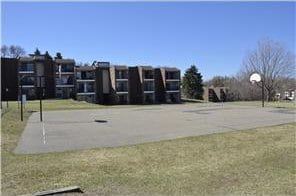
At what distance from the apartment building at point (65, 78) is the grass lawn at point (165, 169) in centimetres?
5243

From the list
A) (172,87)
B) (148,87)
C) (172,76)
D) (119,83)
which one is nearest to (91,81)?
(119,83)

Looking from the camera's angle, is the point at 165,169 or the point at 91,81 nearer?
the point at 165,169

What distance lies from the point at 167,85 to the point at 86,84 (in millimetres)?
15579

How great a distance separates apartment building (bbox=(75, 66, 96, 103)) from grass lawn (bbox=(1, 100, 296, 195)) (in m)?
51.7

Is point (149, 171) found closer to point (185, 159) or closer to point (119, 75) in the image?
point (185, 159)

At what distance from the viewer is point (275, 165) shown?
10867 millimetres

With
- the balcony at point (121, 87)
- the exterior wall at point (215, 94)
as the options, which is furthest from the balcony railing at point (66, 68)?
the exterior wall at point (215, 94)

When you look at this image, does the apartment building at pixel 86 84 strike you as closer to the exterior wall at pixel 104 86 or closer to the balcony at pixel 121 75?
the exterior wall at pixel 104 86

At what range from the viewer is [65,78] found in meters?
66.3

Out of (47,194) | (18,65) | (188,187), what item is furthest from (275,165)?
(18,65)

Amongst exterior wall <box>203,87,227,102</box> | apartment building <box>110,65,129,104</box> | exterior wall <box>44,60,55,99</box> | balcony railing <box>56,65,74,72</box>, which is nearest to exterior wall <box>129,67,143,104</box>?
apartment building <box>110,65,129,104</box>

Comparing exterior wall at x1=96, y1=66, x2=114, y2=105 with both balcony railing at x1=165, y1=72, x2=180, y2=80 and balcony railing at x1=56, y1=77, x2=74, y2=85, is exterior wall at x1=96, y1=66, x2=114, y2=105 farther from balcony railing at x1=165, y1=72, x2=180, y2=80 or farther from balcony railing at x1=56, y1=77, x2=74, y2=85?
balcony railing at x1=165, y1=72, x2=180, y2=80

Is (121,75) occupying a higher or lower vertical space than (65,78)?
higher

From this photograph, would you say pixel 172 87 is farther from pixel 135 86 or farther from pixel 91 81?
pixel 91 81
